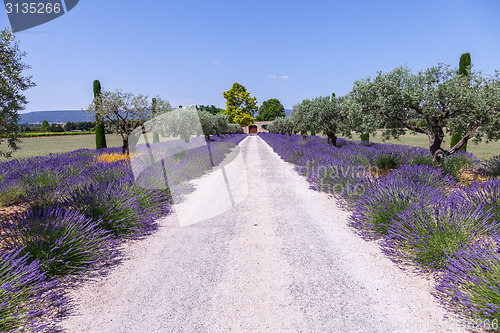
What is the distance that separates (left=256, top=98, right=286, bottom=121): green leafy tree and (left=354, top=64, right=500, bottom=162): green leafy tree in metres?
117

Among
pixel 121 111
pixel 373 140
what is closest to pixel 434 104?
pixel 121 111

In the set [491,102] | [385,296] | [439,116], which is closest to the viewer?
[385,296]

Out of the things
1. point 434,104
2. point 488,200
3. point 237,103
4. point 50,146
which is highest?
point 237,103

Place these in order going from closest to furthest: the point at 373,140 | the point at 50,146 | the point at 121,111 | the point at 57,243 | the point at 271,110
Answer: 1. the point at 57,243
2. the point at 121,111
3. the point at 373,140
4. the point at 50,146
5. the point at 271,110

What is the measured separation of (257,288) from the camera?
3.08 m

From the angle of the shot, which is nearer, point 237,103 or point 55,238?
point 55,238

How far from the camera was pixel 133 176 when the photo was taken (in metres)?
6.77

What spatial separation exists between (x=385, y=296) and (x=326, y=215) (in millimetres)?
3039

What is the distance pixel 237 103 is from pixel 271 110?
63.4 m

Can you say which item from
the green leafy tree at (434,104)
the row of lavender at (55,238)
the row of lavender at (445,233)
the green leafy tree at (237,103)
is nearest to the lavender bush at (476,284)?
the row of lavender at (445,233)

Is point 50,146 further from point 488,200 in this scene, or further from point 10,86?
point 488,200

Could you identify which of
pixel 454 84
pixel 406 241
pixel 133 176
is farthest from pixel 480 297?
pixel 454 84

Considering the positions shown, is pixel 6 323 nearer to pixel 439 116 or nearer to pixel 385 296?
pixel 385 296

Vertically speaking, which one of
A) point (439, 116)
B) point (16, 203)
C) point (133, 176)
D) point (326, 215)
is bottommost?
point (326, 215)
